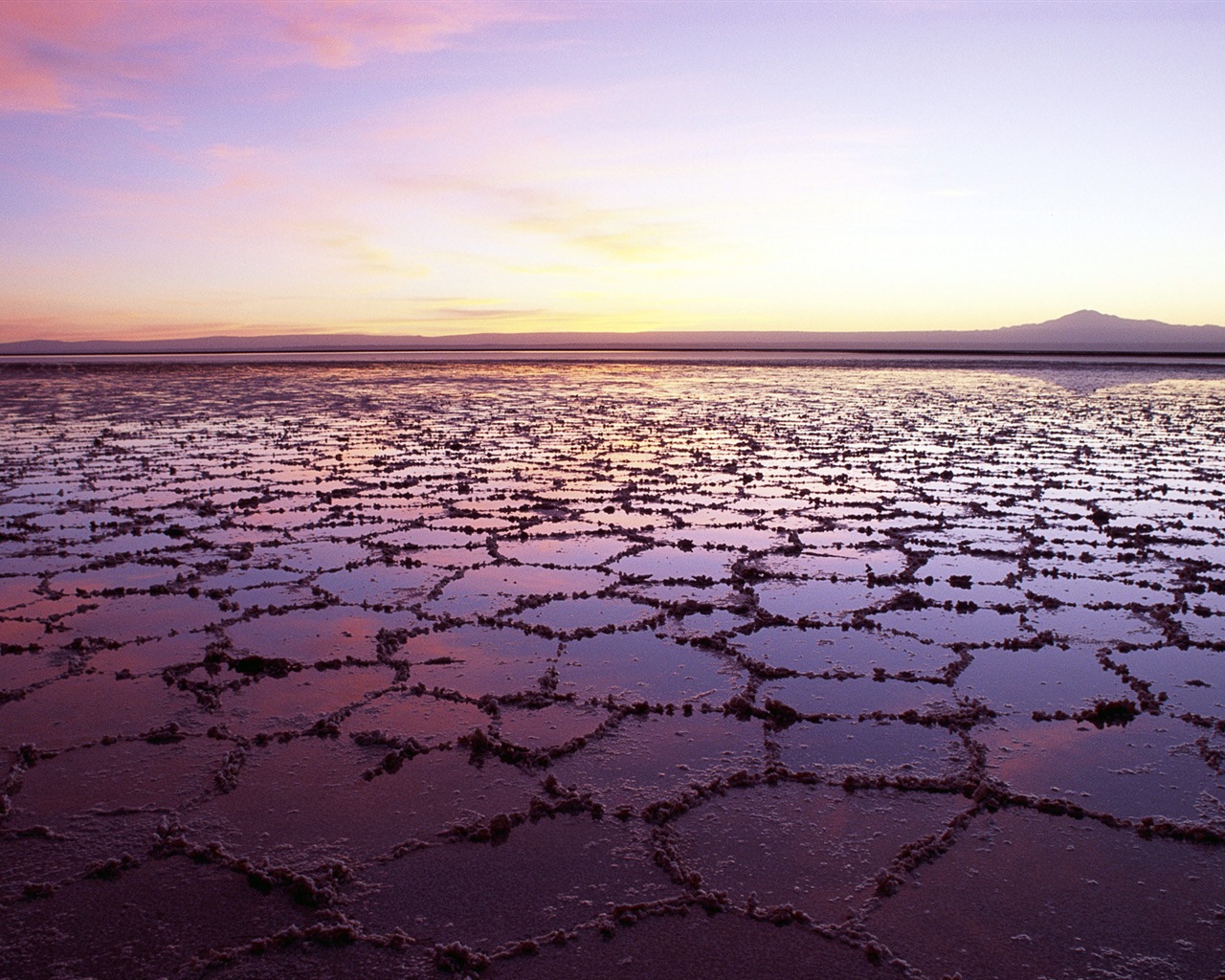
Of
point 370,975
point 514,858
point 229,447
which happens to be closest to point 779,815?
point 514,858

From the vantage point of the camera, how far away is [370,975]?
2.29 m

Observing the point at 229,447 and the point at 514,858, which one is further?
the point at 229,447

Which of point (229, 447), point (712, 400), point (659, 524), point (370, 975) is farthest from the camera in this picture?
point (712, 400)

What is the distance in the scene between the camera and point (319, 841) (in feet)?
9.34

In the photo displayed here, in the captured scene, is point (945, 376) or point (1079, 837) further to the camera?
point (945, 376)

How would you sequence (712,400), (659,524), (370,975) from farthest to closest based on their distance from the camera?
(712,400), (659,524), (370,975)

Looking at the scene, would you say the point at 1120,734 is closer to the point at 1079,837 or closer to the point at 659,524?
the point at 1079,837

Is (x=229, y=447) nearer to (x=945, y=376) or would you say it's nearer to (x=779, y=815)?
(x=779, y=815)

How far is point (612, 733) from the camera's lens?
363 centimetres

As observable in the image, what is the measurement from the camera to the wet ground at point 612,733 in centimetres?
246

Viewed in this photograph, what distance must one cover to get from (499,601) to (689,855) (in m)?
2.79

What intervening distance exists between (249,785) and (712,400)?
745 inches

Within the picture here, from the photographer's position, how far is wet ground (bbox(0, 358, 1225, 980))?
2.46 metres

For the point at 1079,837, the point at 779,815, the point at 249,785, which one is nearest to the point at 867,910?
the point at 779,815
